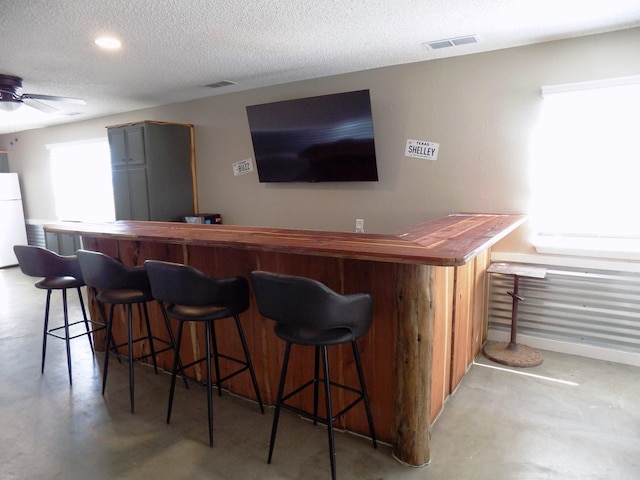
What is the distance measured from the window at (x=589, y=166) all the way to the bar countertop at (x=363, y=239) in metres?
0.52

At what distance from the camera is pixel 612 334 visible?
10.1 ft

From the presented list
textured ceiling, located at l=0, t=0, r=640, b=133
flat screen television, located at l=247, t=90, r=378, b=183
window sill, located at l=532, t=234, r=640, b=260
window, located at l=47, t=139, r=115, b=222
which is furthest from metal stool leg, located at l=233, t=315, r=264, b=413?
window, located at l=47, t=139, r=115, b=222

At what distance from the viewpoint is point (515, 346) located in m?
3.26

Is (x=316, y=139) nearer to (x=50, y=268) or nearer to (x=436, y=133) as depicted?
(x=436, y=133)

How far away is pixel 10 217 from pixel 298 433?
7727 mm

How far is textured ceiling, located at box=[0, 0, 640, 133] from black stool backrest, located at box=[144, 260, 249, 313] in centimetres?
154

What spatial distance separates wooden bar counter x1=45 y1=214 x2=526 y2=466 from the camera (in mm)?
1878

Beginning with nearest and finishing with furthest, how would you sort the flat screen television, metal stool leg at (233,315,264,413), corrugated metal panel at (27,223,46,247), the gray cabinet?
metal stool leg at (233,315,264,413) < the flat screen television < the gray cabinet < corrugated metal panel at (27,223,46,247)

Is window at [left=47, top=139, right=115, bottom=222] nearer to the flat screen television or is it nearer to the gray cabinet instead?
the gray cabinet

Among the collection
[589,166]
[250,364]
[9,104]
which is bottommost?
[250,364]

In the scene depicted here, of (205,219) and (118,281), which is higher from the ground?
(205,219)

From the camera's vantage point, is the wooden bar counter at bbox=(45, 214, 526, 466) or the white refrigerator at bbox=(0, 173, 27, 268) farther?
the white refrigerator at bbox=(0, 173, 27, 268)

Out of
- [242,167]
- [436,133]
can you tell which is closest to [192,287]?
[436,133]

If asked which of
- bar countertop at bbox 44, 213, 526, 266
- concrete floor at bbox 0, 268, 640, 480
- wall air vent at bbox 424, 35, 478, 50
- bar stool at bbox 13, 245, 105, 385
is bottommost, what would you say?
concrete floor at bbox 0, 268, 640, 480
